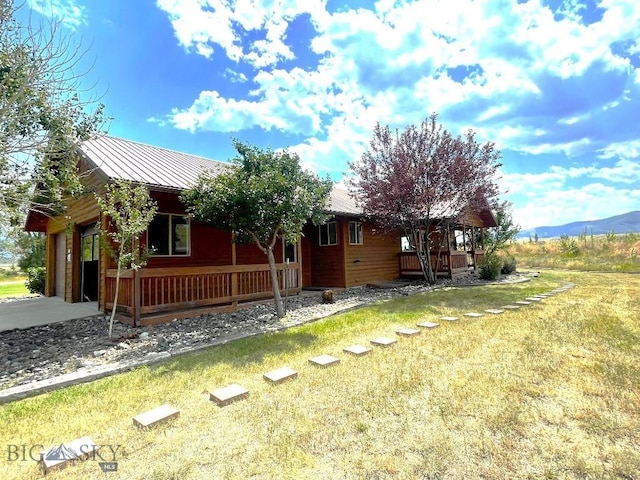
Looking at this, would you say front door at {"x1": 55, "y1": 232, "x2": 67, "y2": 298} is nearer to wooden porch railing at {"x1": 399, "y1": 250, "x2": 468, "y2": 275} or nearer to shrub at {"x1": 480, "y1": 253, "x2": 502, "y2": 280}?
wooden porch railing at {"x1": 399, "y1": 250, "x2": 468, "y2": 275}

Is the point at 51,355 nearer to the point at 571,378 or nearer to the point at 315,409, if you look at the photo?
the point at 315,409

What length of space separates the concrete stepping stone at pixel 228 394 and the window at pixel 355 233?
29.8 feet

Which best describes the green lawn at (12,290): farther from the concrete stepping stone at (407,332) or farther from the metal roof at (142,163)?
the concrete stepping stone at (407,332)

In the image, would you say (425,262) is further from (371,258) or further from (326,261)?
(326,261)

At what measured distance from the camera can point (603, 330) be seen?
5.15 meters

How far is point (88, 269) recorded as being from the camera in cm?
991

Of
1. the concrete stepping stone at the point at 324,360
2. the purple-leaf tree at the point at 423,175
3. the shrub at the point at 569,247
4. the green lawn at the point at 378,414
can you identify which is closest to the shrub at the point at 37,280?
the green lawn at the point at 378,414

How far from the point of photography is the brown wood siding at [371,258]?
470 inches

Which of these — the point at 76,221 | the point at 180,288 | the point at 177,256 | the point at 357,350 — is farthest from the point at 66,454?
the point at 76,221

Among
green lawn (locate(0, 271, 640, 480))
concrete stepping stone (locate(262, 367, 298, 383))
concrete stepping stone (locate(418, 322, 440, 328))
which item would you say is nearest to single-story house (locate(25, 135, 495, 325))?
green lawn (locate(0, 271, 640, 480))

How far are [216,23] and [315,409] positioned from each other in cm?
1170

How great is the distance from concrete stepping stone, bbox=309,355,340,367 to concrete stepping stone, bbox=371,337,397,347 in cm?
86

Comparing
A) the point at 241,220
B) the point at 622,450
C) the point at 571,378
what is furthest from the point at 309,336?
the point at 622,450

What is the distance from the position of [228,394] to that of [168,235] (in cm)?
606
